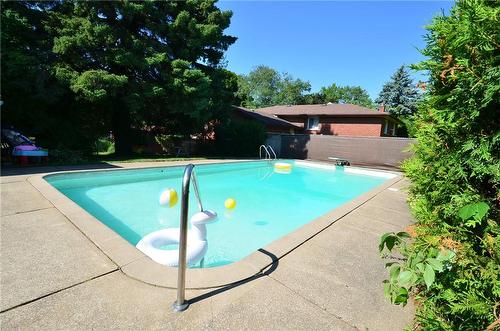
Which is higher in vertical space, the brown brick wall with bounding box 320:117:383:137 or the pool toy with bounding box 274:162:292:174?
the brown brick wall with bounding box 320:117:383:137

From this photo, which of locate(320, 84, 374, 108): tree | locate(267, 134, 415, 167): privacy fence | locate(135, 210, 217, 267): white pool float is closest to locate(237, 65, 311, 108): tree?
locate(320, 84, 374, 108): tree

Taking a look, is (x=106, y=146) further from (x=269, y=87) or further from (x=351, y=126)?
(x=269, y=87)

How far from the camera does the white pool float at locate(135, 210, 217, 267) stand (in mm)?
3070

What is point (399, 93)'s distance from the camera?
23984 millimetres

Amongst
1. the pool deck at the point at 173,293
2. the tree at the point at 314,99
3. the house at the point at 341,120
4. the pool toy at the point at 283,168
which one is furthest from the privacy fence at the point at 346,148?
the tree at the point at 314,99

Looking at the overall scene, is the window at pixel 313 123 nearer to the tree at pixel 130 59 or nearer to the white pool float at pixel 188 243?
the tree at pixel 130 59

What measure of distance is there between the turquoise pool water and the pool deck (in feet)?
6.65

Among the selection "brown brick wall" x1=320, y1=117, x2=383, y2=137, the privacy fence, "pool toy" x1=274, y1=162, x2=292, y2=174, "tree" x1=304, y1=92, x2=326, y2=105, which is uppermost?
"tree" x1=304, y1=92, x2=326, y2=105

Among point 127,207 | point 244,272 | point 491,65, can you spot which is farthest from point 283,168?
point 491,65

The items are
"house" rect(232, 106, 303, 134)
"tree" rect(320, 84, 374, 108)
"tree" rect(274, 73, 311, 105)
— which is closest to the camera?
"house" rect(232, 106, 303, 134)

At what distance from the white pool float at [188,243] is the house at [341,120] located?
787 inches

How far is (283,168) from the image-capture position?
46.6ft

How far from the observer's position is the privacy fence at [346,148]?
1517 cm

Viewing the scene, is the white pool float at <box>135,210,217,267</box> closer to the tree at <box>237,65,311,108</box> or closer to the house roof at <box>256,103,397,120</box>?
the house roof at <box>256,103,397,120</box>
